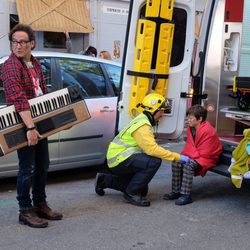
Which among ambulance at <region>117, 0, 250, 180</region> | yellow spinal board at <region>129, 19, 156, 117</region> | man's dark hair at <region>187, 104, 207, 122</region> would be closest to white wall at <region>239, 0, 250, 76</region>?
ambulance at <region>117, 0, 250, 180</region>

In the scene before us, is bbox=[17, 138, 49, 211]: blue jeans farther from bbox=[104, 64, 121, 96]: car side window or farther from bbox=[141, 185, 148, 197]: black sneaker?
bbox=[104, 64, 121, 96]: car side window

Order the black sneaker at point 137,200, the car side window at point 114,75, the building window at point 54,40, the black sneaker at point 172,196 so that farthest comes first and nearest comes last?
the building window at point 54,40
the car side window at point 114,75
the black sneaker at point 172,196
the black sneaker at point 137,200

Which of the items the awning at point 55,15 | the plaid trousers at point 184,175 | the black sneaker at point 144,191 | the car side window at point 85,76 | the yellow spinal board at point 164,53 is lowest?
the black sneaker at point 144,191

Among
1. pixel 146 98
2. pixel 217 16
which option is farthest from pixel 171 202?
pixel 217 16

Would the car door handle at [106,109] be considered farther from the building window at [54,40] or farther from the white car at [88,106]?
the building window at [54,40]

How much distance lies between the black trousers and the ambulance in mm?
532

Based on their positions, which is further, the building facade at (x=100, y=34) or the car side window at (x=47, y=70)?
the building facade at (x=100, y=34)

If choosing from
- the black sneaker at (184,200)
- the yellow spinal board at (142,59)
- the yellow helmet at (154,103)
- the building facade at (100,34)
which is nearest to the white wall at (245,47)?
the yellow spinal board at (142,59)

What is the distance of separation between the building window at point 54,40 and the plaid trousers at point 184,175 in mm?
7578

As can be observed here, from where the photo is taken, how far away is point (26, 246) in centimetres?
392

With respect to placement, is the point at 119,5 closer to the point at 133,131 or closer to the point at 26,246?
the point at 133,131

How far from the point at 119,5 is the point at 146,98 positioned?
325 inches

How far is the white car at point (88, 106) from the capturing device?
562cm

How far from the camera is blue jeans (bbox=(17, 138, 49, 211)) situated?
4.20m
